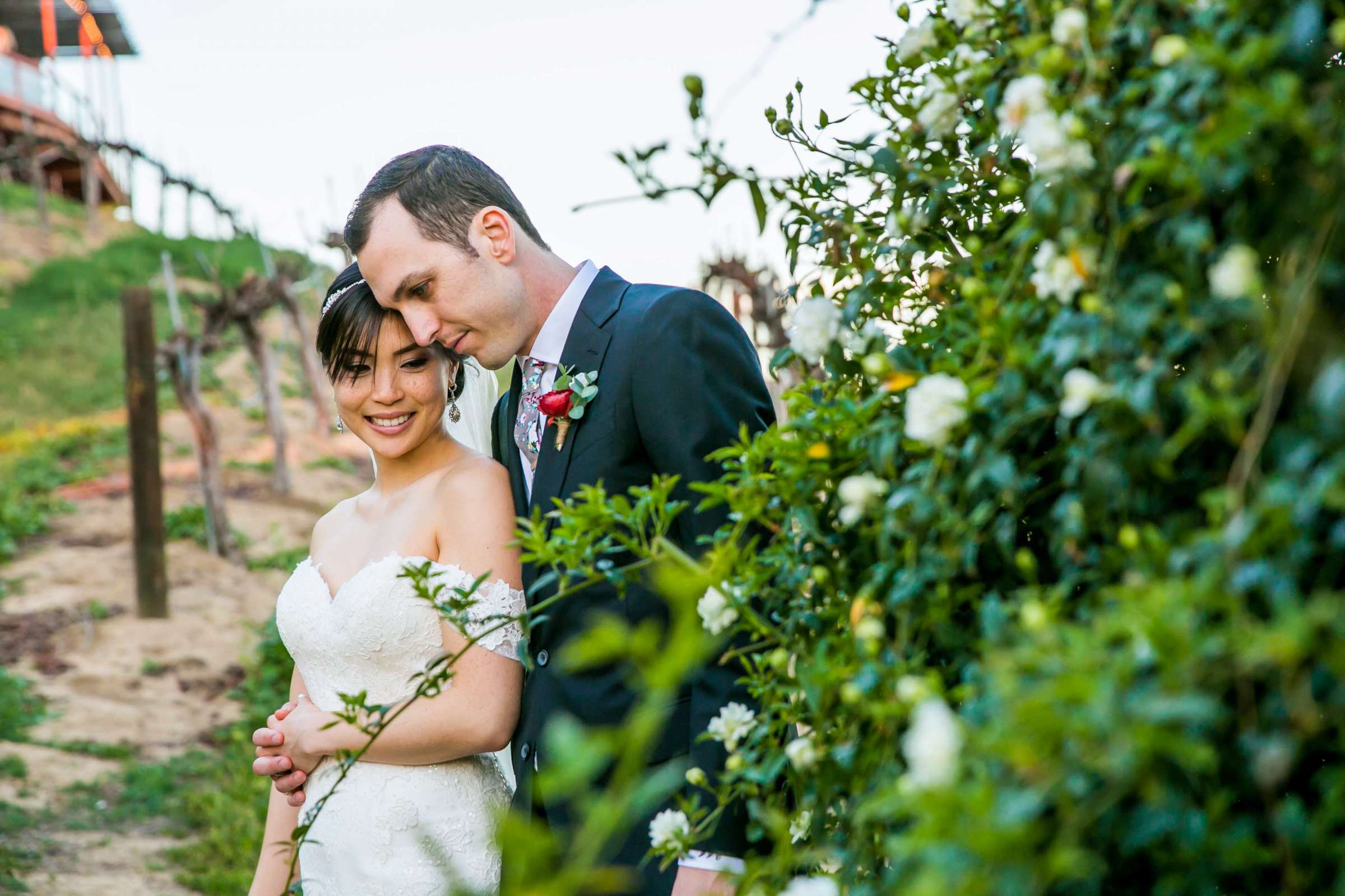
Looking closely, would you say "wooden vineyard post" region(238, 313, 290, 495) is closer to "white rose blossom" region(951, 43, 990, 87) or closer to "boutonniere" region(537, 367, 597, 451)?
"boutonniere" region(537, 367, 597, 451)

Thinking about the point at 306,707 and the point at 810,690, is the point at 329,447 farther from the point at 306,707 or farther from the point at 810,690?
the point at 810,690

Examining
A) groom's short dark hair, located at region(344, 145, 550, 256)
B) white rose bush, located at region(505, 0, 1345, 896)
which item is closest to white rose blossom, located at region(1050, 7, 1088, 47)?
white rose bush, located at region(505, 0, 1345, 896)

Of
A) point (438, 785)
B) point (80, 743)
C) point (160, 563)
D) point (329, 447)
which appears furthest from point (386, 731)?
point (329, 447)

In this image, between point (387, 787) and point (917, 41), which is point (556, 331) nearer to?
point (387, 787)

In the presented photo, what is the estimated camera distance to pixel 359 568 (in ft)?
9.19

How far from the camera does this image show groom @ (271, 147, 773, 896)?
86.6 inches

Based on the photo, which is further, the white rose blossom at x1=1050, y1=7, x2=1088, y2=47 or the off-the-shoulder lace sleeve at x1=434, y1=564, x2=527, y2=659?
the off-the-shoulder lace sleeve at x1=434, y1=564, x2=527, y2=659

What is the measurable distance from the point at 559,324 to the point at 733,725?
1443 mm

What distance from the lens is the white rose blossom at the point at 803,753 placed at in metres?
1.11

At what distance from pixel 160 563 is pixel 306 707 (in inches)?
317

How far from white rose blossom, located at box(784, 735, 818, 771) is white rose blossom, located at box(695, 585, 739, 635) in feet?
0.56

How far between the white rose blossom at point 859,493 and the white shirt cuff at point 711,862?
1.07 metres

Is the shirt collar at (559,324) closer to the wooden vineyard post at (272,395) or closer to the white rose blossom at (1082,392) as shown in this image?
the white rose blossom at (1082,392)

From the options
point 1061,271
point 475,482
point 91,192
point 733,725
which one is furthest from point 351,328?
point 91,192
